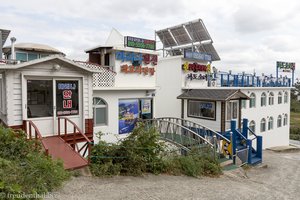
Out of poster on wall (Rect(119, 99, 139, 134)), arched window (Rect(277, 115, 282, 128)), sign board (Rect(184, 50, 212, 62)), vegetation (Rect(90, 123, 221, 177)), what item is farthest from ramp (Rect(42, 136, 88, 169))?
arched window (Rect(277, 115, 282, 128))

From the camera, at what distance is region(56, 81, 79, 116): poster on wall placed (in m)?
8.67

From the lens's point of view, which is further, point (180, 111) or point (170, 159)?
point (180, 111)

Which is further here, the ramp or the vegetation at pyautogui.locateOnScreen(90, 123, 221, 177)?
the vegetation at pyautogui.locateOnScreen(90, 123, 221, 177)

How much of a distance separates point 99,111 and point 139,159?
5417 mm

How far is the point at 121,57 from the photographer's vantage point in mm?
12953

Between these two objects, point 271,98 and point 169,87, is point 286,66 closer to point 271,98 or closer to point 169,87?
point 271,98

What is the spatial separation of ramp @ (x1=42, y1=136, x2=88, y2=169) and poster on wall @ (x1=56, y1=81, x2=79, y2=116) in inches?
40.5

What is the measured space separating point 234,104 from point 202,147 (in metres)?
7.01

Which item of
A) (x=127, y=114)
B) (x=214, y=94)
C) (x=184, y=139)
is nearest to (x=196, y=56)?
(x=214, y=94)

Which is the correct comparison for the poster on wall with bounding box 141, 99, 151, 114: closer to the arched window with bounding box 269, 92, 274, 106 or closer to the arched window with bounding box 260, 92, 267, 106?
the arched window with bounding box 260, 92, 267, 106

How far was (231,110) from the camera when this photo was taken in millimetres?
15922

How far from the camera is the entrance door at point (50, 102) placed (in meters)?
8.16

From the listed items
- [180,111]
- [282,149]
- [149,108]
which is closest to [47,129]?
[149,108]

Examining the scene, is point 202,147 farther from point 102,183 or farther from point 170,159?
point 102,183
